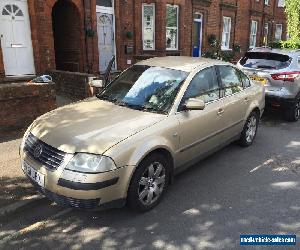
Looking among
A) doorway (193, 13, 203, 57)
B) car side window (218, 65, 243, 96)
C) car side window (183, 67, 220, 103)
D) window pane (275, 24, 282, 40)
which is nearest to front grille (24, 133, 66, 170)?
car side window (183, 67, 220, 103)

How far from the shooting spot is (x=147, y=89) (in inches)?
190

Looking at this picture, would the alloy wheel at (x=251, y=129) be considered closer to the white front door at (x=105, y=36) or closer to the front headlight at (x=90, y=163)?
the front headlight at (x=90, y=163)

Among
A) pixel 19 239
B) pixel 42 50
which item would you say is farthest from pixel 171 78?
pixel 42 50

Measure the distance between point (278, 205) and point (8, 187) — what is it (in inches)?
148

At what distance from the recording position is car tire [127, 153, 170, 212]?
391cm

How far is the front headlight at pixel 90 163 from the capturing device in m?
3.54

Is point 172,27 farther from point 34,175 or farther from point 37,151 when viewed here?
point 34,175

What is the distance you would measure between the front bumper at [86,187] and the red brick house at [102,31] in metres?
7.44

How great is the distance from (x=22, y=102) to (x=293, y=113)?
22.0 ft

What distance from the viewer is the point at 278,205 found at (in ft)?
14.6

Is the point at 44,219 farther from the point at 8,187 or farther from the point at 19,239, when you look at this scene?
the point at 8,187

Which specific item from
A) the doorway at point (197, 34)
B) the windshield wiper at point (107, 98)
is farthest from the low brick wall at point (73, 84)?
the doorway at point (197, 34)

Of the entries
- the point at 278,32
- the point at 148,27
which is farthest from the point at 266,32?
the point at 148,27

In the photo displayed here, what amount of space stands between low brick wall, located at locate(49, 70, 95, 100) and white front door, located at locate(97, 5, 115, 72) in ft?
10.7
